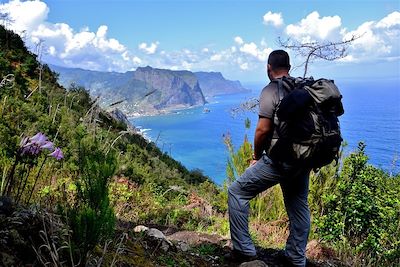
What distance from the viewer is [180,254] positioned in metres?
3.73

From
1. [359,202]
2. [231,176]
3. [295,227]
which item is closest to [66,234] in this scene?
[295,227]

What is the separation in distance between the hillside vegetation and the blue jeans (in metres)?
0.26

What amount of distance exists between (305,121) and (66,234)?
6.28 feet

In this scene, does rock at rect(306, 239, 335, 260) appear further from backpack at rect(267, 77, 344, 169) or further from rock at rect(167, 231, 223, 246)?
backpack at rect(267, 77, 344, 169)

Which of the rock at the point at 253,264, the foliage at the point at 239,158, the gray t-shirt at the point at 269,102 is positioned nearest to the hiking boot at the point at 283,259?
the rock at the point at 253,264

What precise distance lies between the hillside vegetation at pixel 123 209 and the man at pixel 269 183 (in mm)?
261

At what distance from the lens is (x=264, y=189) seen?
391cm

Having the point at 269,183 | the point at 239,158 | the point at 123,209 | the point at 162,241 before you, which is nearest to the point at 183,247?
the point at 162,241

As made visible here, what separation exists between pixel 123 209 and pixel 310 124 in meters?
3.77

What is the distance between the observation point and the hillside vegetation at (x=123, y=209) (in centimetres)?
237

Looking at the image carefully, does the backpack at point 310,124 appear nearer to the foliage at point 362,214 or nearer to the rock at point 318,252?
the rock at point 318,252

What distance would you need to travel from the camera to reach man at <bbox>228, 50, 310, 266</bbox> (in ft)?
11.9

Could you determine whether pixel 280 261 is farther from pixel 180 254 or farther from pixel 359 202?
pixel 359 202

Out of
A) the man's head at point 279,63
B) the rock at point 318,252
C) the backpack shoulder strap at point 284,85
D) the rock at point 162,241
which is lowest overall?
the rock at point 318,252
